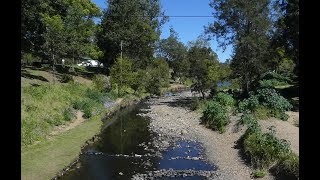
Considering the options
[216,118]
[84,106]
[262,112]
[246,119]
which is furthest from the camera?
[84,106]

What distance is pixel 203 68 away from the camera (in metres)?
45.3

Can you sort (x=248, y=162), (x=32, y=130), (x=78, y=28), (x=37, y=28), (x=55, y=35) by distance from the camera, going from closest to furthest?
1. (x=248, y=162)
2. (x=32, y=130)
3. (x=55, y=35)
4. (x=78, y=28)
5. (x=37, y=28)

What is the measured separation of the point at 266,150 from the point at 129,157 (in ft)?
25.3

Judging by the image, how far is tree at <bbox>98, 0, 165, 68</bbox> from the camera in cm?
6250

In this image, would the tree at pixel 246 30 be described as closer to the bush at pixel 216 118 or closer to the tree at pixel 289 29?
the tree at pixel 289 29

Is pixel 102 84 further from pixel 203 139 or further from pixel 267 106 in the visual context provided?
pixel 203 139

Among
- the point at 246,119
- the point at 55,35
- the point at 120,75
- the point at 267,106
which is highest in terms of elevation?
the point at 55,35

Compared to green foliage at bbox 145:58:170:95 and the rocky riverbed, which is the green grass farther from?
green foliage at bbox 145:58:170:95

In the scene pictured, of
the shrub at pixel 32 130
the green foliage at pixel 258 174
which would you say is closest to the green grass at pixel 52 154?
the shrub at pixel 32 130

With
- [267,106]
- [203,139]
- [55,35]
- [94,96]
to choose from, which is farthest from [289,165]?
[55,35]

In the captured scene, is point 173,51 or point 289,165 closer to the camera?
point 289,165

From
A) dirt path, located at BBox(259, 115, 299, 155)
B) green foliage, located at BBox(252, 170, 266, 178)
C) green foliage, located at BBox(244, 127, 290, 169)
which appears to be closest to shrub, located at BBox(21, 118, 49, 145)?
green foliage, located at BBox(244, 127, 290, 169)

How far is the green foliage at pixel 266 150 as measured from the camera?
17.8 m
